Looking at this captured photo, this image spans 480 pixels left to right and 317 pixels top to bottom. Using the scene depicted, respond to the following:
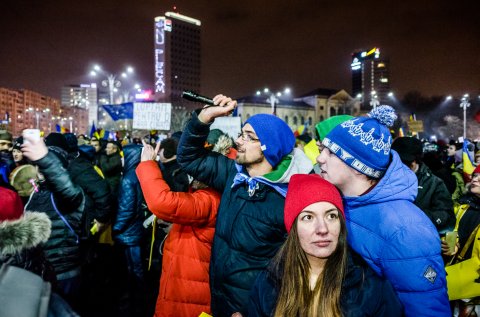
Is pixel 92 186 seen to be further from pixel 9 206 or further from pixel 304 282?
pixel 304 282

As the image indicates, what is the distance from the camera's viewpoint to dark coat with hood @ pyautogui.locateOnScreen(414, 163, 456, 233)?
4395 mm

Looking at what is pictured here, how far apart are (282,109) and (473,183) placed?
8266 cm

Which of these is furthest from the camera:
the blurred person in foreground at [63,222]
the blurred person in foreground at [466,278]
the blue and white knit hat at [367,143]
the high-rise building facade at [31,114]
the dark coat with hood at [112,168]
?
the high-rise building facade at [31,114]

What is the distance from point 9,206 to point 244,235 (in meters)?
1.48

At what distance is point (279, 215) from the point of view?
2.60m

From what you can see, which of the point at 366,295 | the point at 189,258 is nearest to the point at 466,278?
the point at 366,295

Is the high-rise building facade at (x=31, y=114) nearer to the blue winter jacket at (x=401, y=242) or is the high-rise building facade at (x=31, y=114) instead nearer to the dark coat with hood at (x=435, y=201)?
the dark coat with hood at (x=435, y=201)

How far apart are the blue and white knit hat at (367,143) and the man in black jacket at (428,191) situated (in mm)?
2652

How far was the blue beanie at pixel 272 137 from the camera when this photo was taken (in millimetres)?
2957

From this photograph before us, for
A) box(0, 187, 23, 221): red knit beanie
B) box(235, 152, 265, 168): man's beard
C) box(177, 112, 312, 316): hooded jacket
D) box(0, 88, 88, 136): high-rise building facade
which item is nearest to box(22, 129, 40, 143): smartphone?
box(0, 187, 23, 221): red knit beanie

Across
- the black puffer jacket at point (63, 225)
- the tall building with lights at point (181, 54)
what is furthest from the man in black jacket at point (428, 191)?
the tall building with lights at point (181, 54)

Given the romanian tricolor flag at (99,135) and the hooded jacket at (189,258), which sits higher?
the romanian tricolor flag at (99,135)

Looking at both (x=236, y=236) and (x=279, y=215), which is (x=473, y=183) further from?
(x=236, y=236)

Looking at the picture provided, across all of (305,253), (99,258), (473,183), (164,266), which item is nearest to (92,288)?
(99,258)
